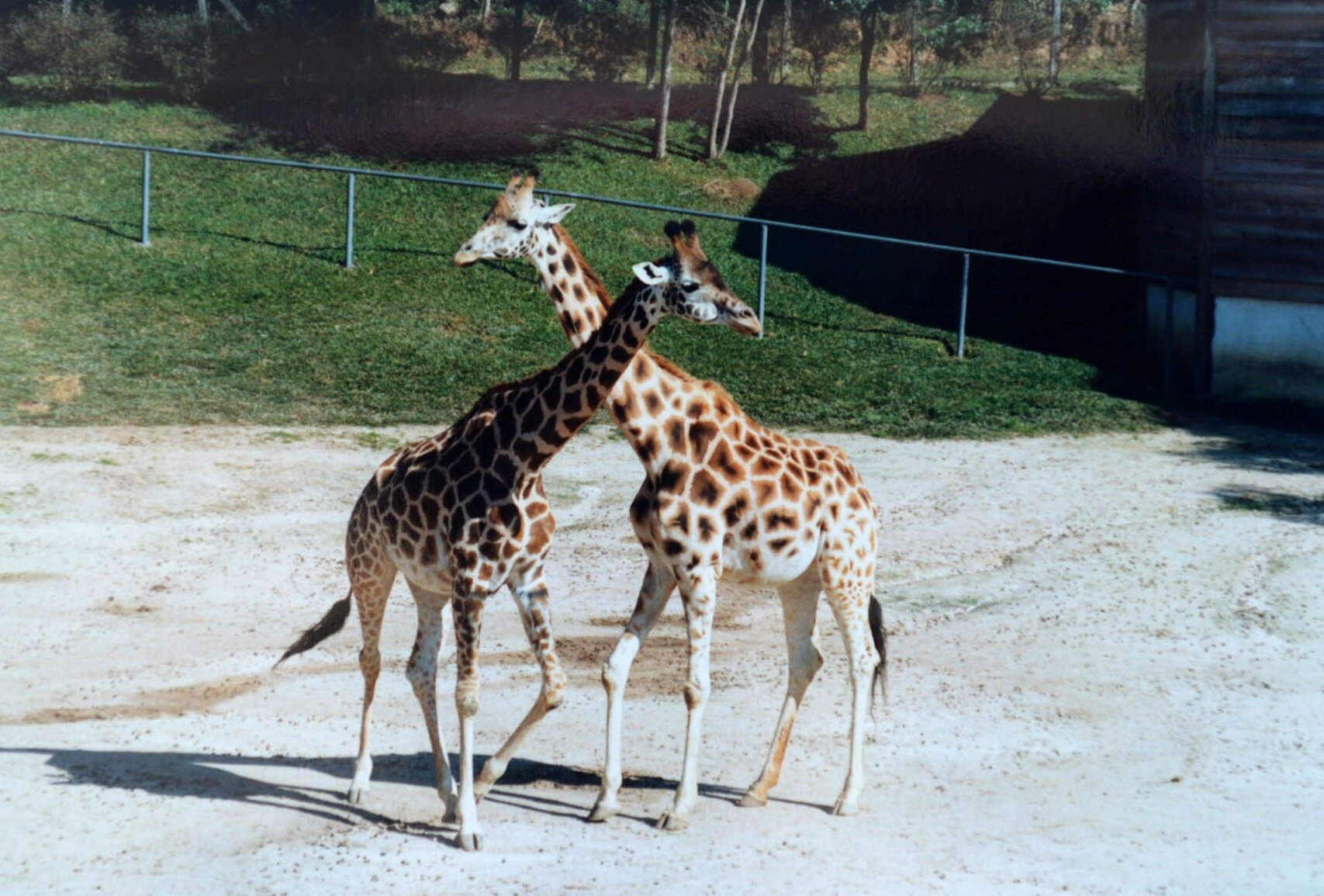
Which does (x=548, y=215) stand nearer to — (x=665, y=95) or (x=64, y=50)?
(x=665, y=95)

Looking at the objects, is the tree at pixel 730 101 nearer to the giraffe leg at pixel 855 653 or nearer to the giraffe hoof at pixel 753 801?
the giraffe leg at pixel 855 653

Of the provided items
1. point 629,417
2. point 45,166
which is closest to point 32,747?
point 629,417

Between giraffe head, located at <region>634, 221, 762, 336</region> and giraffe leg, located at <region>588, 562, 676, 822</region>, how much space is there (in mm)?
1568

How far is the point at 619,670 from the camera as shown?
28.4 ft

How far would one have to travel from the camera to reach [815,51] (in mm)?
31188

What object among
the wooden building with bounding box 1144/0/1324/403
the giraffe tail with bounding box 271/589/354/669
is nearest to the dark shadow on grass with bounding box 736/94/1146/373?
the wooden building with bounding box 1144/0/1324/403

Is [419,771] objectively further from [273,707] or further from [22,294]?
[22,294]

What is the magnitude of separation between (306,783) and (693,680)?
236 cm

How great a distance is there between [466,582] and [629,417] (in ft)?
4.27

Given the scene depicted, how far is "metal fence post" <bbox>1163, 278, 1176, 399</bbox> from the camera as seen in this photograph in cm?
2116

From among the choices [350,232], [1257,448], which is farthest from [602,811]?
[350,232]

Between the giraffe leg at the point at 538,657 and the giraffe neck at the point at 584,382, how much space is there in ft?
2.16

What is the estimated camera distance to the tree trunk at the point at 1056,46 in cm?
3047

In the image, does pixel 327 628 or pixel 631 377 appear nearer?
pixel 631 377
